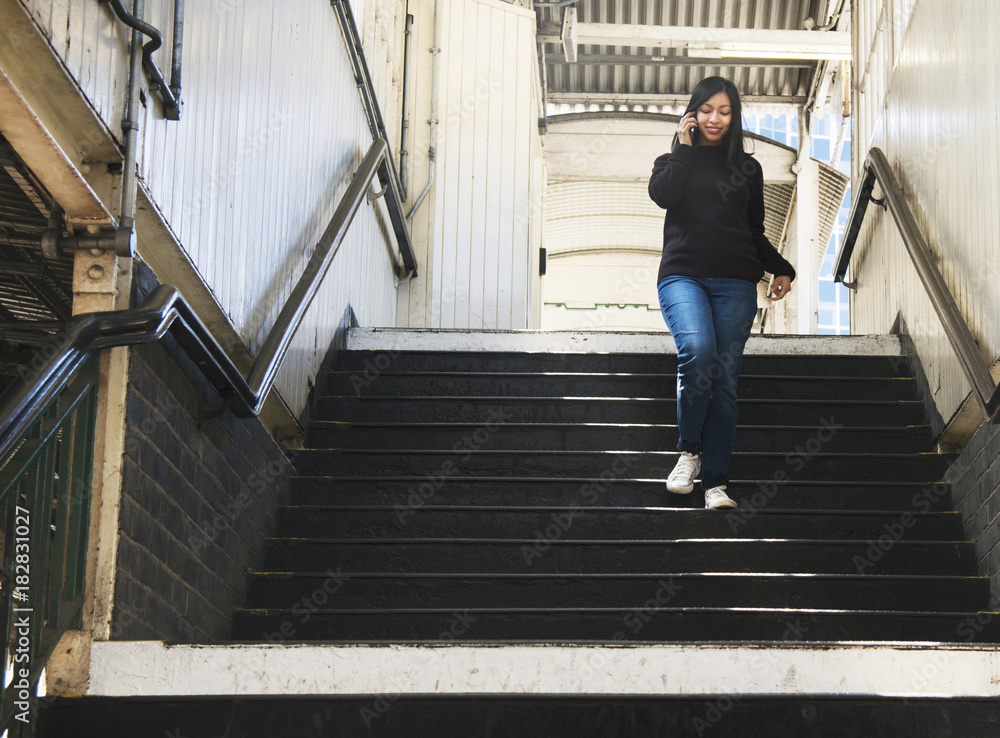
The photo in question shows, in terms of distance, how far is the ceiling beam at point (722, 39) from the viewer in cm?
968

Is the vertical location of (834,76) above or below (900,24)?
above

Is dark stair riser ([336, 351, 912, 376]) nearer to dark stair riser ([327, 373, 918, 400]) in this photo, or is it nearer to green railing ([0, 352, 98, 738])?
dark stair riser ([327, 373, 918, 400])

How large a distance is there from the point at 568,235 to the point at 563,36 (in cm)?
453

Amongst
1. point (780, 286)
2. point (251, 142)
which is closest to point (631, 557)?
point (780, 286)

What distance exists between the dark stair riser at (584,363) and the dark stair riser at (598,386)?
0.36ft

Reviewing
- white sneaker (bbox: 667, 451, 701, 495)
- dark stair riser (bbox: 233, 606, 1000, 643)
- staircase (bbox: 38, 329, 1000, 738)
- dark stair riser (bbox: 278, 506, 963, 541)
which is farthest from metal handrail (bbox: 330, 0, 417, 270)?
dark stair riser (bbox: 233, 606, 1000, 643)

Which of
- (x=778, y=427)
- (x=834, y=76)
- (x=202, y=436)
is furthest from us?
(x=834, y=76)

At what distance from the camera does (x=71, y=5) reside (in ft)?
7.44

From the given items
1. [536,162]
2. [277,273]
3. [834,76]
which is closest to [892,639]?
[277,273]

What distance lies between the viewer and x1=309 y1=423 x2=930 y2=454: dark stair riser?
4496 millimetres

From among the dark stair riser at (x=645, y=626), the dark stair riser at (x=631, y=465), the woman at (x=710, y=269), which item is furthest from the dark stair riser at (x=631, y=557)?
the dark stair riser at (x=631, y=465)

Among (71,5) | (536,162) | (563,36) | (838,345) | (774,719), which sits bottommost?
(774,719)

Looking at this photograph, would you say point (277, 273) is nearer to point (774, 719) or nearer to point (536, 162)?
point (774, 719)

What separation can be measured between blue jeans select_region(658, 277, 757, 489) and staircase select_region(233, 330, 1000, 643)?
21 cm
